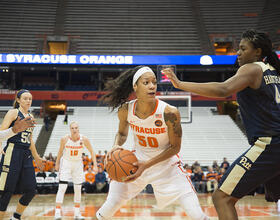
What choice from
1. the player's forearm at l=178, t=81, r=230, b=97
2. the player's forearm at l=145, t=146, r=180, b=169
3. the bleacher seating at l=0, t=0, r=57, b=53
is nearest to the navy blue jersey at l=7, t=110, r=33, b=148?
the player's forearm at l=145, t=146, r=180, b=169

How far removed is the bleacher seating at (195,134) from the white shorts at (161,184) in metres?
15.1

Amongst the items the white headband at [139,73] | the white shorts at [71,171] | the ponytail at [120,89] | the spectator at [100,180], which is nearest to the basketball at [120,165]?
the ponytail at [120,89]

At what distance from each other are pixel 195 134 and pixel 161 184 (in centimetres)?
1804

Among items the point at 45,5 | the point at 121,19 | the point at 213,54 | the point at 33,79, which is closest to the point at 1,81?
the point at 33,79

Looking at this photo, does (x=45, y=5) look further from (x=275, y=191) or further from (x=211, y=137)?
(x=275, y=191)

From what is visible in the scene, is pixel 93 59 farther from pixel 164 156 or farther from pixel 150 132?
pixel 164 156

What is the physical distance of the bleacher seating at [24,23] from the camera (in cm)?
2770

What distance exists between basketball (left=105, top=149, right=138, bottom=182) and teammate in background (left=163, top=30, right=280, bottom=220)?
3.10 ft

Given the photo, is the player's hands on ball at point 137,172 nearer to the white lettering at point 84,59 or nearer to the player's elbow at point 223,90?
the player's elbow at point 223,90

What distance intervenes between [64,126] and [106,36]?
10.3 meters

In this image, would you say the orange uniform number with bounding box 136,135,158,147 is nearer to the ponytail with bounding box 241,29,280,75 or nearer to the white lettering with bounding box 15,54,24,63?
the ponytail with bounding box 241,29,280,75

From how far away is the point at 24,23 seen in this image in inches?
1168

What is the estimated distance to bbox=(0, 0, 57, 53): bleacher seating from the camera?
27.7 m

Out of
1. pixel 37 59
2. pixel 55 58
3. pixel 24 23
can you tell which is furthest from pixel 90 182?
pixel 24 23
